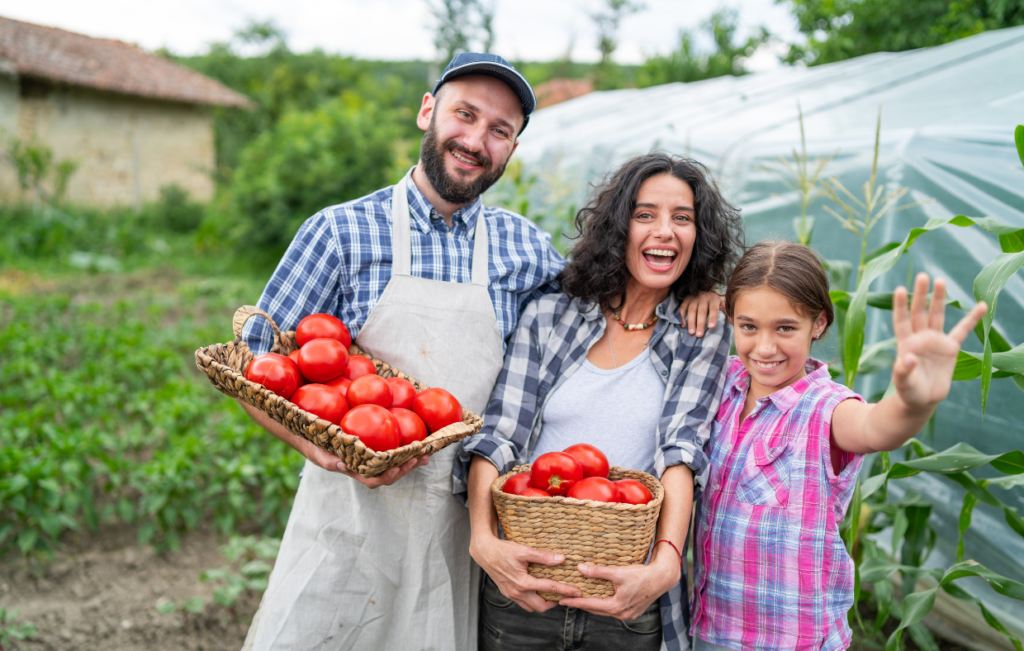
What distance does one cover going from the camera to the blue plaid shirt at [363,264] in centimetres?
181

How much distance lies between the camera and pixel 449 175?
1.86m

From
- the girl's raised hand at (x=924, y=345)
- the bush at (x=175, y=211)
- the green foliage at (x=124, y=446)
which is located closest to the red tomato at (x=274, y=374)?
the girl's raised hand at (x=924, y=345)

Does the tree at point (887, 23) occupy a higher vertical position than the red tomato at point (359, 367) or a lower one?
higher

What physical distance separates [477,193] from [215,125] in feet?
56.1

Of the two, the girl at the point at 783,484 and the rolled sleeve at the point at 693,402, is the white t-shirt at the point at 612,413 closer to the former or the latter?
the rolled sleeve at the point at 693,402

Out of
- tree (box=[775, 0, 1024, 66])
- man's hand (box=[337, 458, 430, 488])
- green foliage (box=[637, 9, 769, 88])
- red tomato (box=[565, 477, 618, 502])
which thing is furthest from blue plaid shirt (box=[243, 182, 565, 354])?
green foliage (box=[637, 9, 769, 88])

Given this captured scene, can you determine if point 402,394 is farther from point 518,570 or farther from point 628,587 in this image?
point 628,587

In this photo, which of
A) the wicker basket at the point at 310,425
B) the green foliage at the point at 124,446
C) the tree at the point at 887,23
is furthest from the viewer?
the tree at the point at 887,23

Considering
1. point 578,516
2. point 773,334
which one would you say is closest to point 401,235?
point 578,516

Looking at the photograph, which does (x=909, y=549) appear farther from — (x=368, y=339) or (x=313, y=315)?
(x=313, y=315)

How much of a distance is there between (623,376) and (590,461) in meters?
0.33

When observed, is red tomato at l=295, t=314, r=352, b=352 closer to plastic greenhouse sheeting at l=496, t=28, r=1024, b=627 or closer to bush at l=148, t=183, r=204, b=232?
plastic greenhouse sheeting at l=496, t=28, r=1024, b=627

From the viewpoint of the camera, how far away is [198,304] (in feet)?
26.6

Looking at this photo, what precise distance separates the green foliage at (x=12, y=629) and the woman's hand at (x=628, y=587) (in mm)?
2176
